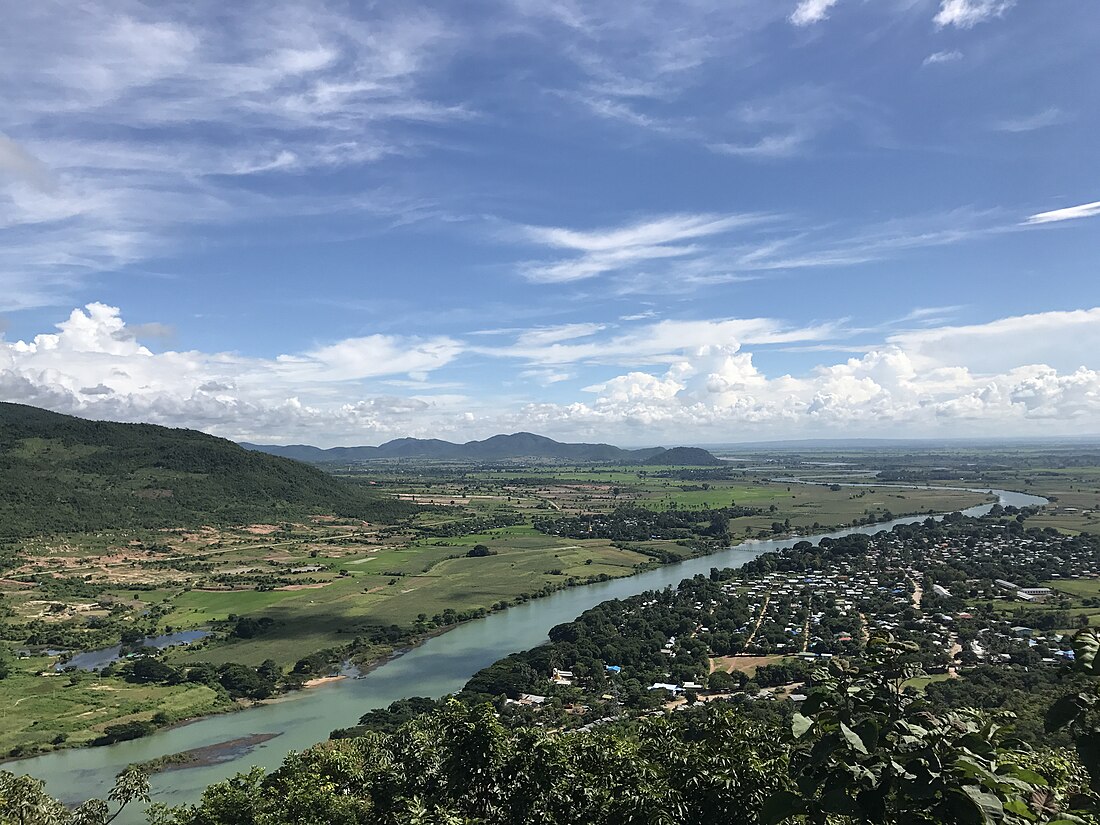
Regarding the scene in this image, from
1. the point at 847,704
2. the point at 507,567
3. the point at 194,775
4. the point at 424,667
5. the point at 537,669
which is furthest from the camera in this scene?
the point at 507,567

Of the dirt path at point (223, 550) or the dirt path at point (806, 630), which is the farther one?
the dirt path at point (223, 550)

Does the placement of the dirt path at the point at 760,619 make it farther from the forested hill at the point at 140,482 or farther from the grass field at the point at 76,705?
the forested hill at the point at 140,482

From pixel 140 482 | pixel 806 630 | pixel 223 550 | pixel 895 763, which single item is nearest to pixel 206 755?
pixel 895 763

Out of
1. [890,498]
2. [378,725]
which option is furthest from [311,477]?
[890,498]

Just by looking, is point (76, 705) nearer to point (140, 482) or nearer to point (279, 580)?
point (279, 580)

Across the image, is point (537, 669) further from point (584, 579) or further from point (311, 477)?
point (311, 477)

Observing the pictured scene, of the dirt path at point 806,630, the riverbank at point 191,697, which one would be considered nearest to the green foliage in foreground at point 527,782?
the riverbank at point 191,697
